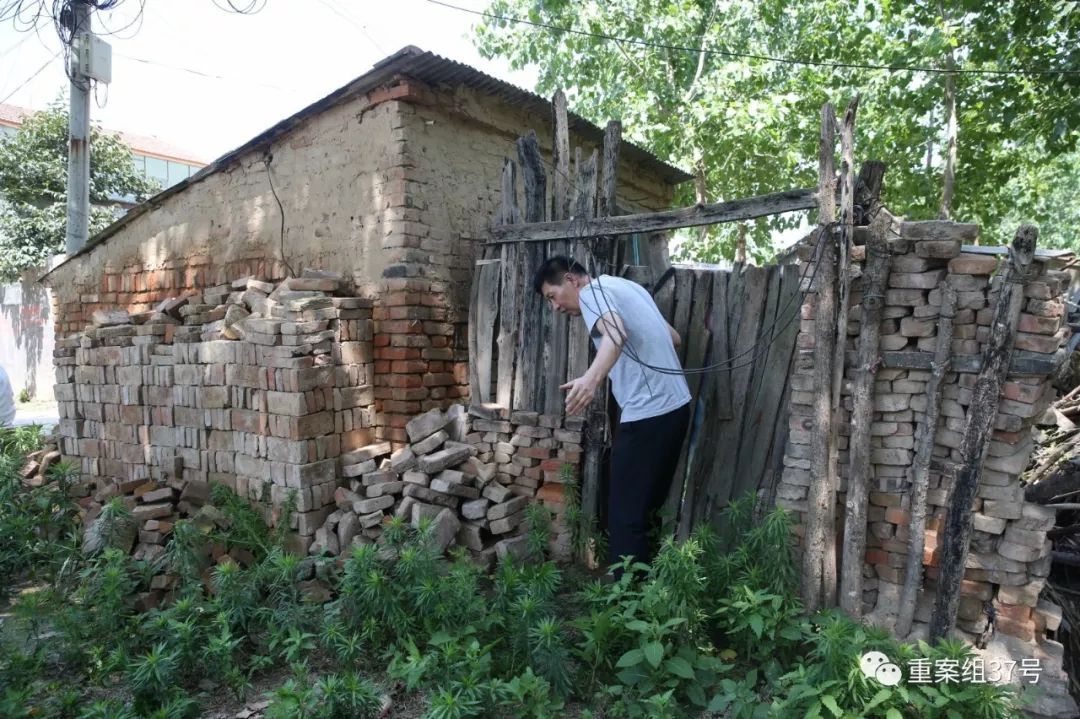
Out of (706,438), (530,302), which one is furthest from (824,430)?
(530,302)

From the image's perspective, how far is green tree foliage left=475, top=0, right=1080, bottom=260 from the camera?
823 centimetres

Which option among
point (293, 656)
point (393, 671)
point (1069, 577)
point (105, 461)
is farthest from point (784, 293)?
point (105, 461)

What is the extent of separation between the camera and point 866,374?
3.40 m

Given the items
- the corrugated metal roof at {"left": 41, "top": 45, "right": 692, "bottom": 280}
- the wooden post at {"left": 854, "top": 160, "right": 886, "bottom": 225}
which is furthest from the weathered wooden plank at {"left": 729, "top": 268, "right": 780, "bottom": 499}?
the corrugated metal roof at {"left": 41, "top": 45, "right": 692, "bottom": 280}

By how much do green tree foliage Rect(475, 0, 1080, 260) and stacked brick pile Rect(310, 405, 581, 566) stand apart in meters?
6.46

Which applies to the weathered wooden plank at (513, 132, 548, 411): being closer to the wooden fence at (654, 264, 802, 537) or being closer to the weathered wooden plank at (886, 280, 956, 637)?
the wooden fence at (654, 264, 802, 537)

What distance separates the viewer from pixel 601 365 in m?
3.66

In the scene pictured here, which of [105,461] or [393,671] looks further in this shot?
[105,461]

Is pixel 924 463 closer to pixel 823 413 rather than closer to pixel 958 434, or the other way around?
pixel 958 434

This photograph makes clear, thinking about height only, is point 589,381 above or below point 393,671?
above

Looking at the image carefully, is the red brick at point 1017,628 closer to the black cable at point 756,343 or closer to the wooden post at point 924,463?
the wooden post at point 924,463

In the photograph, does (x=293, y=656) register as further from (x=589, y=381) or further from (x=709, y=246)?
(x=709, y=246)

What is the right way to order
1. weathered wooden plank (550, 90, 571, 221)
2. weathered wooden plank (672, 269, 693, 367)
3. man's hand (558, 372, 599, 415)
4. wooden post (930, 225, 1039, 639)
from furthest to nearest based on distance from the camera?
weathered wooden plank (550, 90, 571, 221)
weathered wooden plank (672, 269, 693, 367)
man's hand (558, 372, 599, 415)
wooden post (930, 225, 1039, 639)

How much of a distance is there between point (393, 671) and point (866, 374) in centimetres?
271
